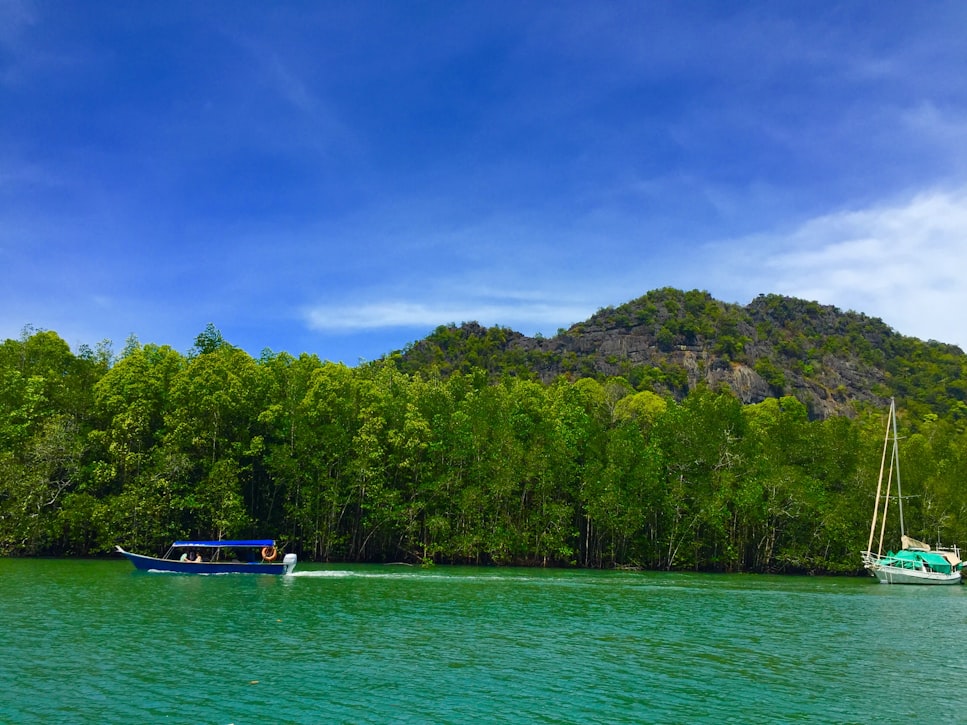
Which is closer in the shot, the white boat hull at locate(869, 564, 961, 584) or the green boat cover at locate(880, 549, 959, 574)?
the white boat hull at locate(869, 564, 961, 584)

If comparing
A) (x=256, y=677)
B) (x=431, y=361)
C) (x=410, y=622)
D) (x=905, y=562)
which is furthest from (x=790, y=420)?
(x=431, y=361)

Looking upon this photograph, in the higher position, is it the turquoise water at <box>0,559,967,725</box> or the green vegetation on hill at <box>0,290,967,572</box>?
the green vegetation on hill at <box>0,290,967,572</box>

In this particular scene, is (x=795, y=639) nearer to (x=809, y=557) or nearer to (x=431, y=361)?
(x=809, y=557)

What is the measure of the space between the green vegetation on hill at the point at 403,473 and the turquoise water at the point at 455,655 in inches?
761

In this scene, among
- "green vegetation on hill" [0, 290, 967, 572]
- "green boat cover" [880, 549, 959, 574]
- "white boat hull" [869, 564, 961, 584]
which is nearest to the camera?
"white boat hull" [869, 564, 961, 584]

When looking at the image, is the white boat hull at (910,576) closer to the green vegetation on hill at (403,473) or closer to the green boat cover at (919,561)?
the green boat cover at (919,561)

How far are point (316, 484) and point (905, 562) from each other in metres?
55.2

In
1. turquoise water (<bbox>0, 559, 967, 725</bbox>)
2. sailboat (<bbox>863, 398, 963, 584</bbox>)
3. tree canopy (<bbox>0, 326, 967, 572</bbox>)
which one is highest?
tree canopy (<bbox>0, 326, 967, 572</bbox>)

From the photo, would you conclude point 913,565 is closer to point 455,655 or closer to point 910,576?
point 910,576

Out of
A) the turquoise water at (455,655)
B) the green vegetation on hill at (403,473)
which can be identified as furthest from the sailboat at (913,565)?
the turquoise water at (455,655)

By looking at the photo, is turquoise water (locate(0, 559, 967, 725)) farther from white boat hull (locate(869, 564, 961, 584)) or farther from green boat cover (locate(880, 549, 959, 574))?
green boat cover (locate(880, 549, 959, 574))

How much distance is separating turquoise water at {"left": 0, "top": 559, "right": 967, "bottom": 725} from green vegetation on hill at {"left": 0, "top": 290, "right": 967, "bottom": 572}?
19317mm

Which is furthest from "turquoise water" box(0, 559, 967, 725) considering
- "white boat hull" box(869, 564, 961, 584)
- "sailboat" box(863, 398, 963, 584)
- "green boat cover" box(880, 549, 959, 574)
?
"green boat cover" box(880, 549, 959, 574)

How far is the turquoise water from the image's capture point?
1923 cm
